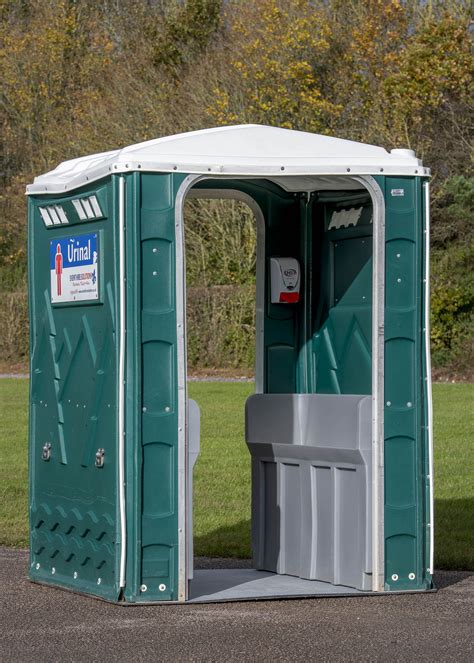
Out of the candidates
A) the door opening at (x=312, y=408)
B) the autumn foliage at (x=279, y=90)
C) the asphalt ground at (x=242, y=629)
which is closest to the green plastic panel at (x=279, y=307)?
the door opening at (x=312, y=408)

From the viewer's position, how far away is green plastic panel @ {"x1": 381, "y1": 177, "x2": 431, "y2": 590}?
745 cm

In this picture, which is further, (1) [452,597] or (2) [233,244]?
(2) [233,244]

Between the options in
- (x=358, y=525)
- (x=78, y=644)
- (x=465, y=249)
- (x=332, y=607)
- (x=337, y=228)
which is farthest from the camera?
(x=465, y=249)

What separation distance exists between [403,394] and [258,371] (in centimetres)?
126

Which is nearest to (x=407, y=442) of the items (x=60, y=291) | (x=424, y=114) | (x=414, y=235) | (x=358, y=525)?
(x=358, y=525)

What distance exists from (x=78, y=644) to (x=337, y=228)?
3.08 meters

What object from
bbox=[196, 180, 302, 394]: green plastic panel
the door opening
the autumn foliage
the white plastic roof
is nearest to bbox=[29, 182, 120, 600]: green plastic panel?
the white plastic roof

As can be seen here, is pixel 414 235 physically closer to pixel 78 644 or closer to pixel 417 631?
pixel 417 631

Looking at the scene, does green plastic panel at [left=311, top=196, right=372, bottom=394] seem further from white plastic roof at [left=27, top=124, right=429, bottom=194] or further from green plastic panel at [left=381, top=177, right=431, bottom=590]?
white plastic roof at [left=27, top=124, right=429, bottom=194]

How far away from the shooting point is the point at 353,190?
8.15 m

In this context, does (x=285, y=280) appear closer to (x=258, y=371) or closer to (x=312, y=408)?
(x=258, y=371)

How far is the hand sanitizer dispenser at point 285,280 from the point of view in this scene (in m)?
8.31

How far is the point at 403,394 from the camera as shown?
7473mm

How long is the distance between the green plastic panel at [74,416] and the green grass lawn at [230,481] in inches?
61.8
